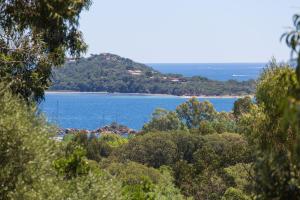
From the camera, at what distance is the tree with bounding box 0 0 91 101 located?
1256 cm

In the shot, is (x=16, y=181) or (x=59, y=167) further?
(x=59, y=167)

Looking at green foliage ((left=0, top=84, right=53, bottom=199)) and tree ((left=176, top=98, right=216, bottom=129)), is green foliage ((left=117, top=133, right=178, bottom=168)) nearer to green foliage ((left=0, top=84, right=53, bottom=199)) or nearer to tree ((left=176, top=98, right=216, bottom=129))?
tree ((left=176, top=98, right=216, bottom=129))

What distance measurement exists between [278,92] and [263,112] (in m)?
2.88

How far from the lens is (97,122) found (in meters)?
166

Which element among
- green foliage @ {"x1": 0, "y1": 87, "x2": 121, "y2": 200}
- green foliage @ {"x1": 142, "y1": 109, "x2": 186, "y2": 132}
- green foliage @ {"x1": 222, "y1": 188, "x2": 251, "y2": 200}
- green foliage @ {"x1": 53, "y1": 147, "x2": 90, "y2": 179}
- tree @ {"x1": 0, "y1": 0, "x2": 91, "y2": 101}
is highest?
tree @ {"x1": 0, "y1": 0, "x2": 91, "y2": 101}

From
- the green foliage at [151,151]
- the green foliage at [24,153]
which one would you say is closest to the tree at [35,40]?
the green foliage at [24,153]

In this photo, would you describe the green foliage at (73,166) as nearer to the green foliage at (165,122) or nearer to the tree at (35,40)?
the tree at (35,40)

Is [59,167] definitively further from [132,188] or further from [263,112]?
[132,188]

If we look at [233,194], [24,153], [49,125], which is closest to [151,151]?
[233,194]

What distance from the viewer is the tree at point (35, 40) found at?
12562 mm

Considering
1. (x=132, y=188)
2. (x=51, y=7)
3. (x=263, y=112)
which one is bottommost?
(x=132, y=188)

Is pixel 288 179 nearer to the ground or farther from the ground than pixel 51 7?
nearer to the ground

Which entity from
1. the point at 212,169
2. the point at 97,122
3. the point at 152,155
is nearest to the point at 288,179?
the point at 212,169

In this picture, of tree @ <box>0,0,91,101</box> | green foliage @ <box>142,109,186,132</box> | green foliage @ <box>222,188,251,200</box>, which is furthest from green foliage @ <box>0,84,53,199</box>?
green foliage @ <box>142,109,186,132</box>
